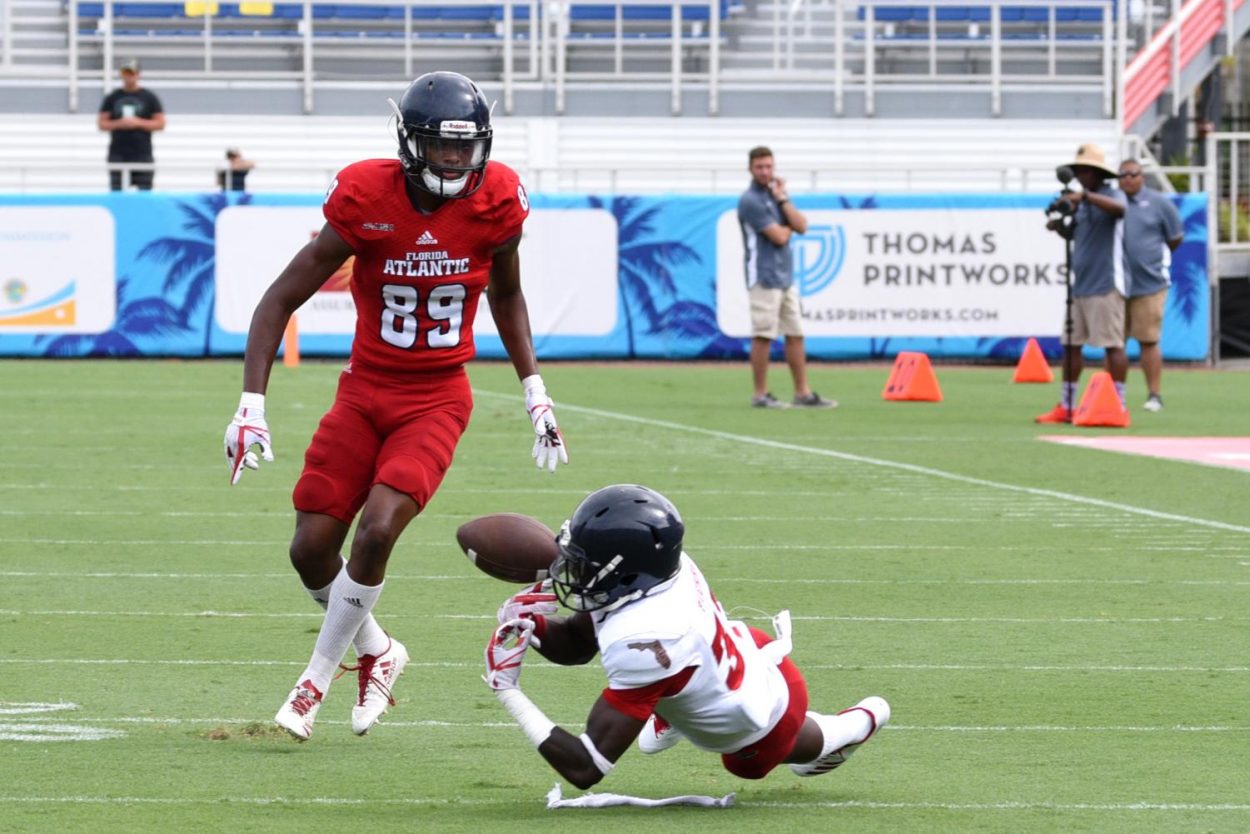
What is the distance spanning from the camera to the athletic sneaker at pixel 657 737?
5035 mm

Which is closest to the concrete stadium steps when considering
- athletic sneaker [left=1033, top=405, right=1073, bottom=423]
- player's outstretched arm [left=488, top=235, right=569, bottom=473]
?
athletic sneaker [left=1033, top=405, right=1073, bottom=423]

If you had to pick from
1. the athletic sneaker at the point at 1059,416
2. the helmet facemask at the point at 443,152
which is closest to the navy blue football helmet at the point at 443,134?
the helmet facemask at the point at 443,152

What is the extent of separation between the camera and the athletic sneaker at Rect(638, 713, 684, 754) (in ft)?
16.5

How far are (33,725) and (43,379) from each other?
13.0m

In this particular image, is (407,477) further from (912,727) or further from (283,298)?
(912,727)

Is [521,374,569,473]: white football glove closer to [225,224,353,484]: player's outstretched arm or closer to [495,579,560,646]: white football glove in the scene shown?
[225,224,353,484]: player's outstretched arm

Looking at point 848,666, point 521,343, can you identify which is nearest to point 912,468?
point 848,666

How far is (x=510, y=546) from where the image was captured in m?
4.97

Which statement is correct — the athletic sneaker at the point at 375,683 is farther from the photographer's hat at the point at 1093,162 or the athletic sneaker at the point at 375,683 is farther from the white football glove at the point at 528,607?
A: the photographer's hat at the point at 1093,162

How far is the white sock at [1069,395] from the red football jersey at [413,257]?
9.63 metres

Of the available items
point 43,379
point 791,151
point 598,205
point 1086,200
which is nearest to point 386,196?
point 1086,200

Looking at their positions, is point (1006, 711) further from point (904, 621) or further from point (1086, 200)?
point (1086, 200)

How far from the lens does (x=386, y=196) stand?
568 cm

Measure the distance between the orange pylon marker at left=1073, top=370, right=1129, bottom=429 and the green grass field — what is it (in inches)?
9.7
